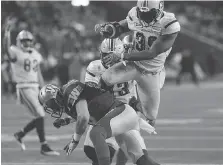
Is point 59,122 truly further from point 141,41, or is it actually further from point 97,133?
point 141,41

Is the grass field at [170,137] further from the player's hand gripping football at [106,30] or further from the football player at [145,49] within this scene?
the player's hand gripping football at [106,30]

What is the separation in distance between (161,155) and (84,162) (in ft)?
3.40

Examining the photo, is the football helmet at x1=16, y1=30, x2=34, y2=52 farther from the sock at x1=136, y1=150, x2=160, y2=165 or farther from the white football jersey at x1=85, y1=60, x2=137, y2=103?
the sock at x1=136, y1=150, x2=160, y2=165

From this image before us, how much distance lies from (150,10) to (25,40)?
3.29 meters

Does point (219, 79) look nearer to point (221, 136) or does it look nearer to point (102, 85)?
point (221, 136)

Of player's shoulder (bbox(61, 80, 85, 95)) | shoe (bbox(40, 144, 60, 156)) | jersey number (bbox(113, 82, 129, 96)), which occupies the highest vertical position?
player's shoulder (bbox(61, 80, 85, 95))

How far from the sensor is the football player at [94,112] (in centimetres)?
578

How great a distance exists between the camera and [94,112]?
611 cm

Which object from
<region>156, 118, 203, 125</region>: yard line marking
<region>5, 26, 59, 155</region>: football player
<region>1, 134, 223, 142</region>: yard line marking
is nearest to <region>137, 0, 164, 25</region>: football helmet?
<region>5, 26, 59, 155</region>: football player

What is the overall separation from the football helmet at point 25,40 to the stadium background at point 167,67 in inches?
12.4

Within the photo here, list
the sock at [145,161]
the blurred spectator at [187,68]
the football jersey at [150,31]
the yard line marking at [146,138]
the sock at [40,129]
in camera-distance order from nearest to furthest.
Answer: the sock at [145,161] < the football jersey at [150,31] < the sock at [40,129] < the yard line marking at [146,138] < the blurred spectator at [187,68]

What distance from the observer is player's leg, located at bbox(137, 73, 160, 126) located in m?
7.04

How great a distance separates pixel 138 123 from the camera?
6.20 m

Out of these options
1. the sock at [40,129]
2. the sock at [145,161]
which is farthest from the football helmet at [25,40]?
the sock at [145,161]
